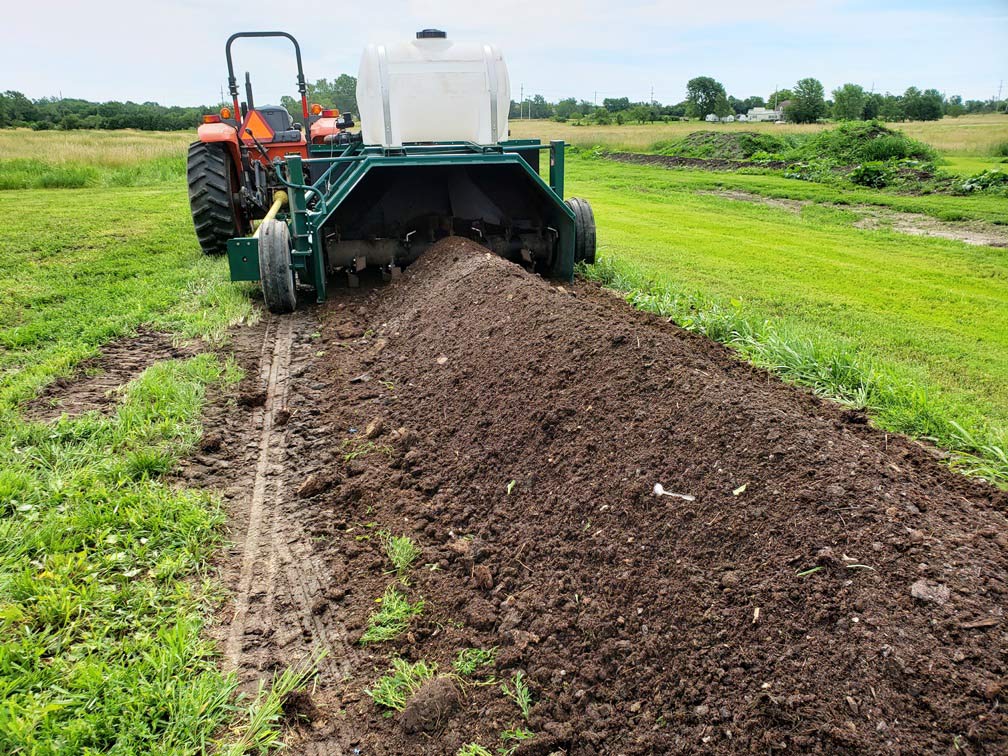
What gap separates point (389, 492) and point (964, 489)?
2741 millimetres

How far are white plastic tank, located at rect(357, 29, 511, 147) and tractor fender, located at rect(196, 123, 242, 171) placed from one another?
225 centimetres

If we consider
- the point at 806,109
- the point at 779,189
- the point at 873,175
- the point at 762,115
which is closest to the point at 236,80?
the point at 779,189

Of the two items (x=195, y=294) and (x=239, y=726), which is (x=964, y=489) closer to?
(x=239, y=726)

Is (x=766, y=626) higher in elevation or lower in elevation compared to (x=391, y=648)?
higher

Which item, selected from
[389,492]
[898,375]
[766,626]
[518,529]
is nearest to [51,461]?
[389,492]

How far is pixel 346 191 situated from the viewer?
623 centimetres

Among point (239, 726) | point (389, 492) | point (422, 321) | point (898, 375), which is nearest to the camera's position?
point (239, 726)

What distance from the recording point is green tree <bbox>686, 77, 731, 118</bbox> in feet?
229

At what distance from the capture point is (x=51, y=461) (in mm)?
3855

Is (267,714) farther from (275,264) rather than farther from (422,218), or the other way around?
(422,218)

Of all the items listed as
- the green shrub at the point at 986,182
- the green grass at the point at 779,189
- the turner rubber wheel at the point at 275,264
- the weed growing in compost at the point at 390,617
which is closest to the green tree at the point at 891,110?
the green grass at the point at 779,189

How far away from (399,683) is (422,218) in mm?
5745

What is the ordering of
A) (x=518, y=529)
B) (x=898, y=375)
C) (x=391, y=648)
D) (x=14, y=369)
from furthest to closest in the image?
(x=14, y=369)
(x=898, y=375)
(x=518, y=529)
(x=391, y=648)

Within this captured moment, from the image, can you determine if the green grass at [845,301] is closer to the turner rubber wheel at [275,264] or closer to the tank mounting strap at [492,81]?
the tank mounting strap at [492,81]
